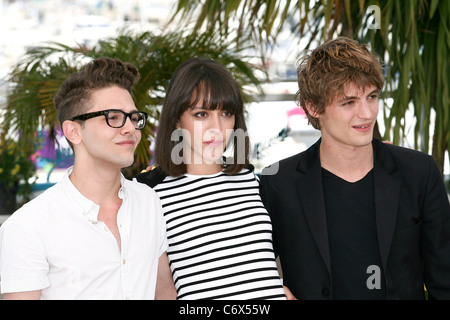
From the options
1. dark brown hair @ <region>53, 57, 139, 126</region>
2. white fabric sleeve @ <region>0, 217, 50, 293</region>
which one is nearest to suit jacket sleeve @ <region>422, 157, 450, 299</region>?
dark brown hair @ <region>53, 57, 139, 126</region>

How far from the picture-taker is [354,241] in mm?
1514

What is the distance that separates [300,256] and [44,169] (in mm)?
3443

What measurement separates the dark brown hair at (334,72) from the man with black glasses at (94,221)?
1.75ft

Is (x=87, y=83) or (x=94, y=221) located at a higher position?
(x=87, y=83)

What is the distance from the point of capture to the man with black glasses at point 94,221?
3.98ft

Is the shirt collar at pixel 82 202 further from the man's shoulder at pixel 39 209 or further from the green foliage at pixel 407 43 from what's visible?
the green foliage at pixel 407 43

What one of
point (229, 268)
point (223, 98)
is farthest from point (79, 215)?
point (223, 98)

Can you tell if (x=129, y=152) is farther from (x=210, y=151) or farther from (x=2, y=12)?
(x=2, y=12)

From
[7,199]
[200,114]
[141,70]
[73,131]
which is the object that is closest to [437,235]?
[200,114]

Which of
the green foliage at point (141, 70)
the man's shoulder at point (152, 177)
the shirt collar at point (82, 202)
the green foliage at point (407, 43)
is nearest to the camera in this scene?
the shirt collar at point (82, 202)

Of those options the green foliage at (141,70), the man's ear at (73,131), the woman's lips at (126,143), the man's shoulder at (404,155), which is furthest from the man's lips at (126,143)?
the green foliage at (141,70)

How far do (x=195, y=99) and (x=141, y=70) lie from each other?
140 cm

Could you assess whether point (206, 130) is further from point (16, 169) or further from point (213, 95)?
point (16, 169)

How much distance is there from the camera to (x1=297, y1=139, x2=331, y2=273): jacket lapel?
1.50 m
